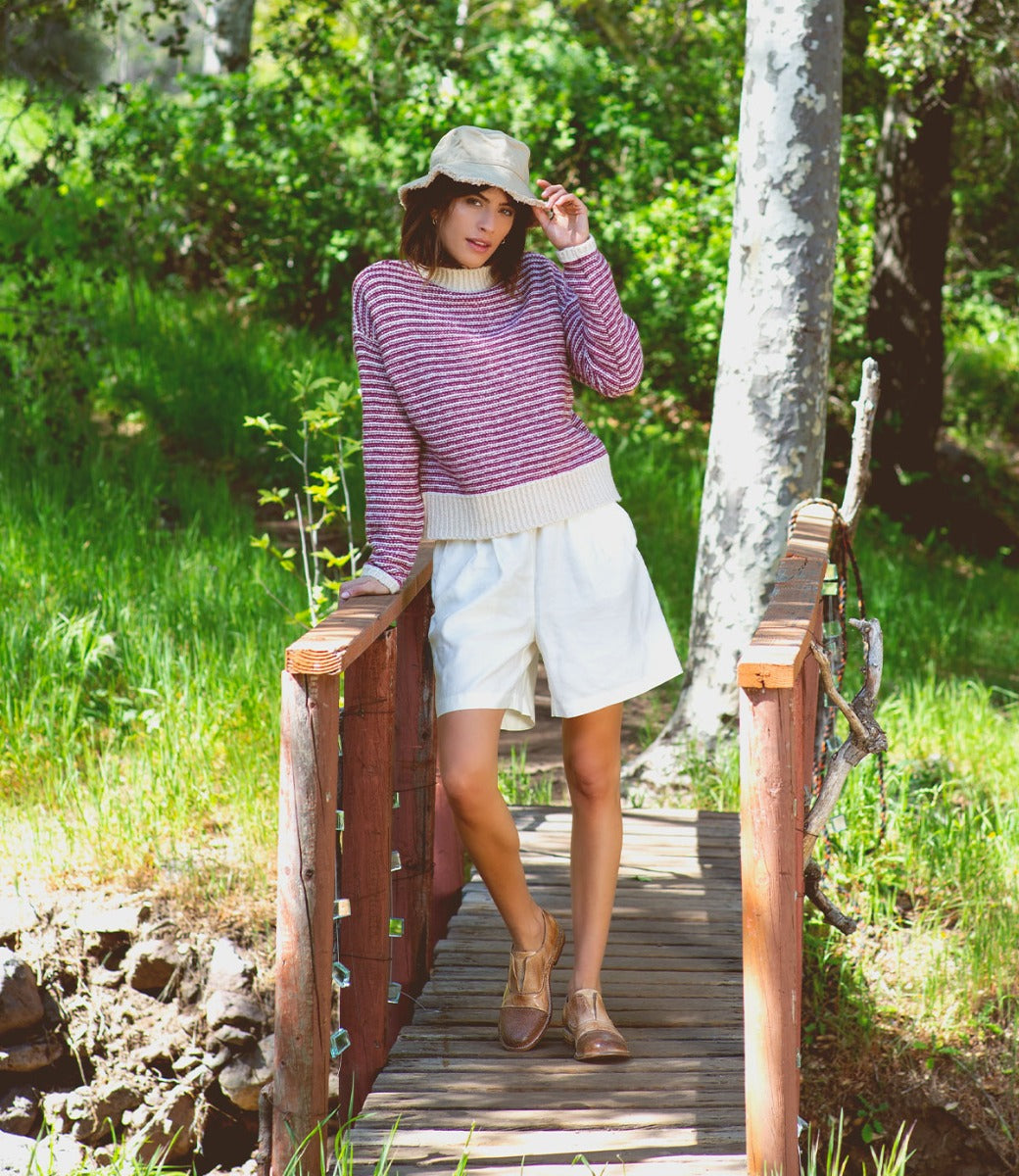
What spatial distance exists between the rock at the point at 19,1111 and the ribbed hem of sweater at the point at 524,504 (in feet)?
6.36

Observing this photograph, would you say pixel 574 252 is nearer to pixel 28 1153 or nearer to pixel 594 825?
pixel 594 825

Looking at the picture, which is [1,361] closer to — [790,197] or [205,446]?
[205,446]

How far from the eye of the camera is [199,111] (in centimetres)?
894

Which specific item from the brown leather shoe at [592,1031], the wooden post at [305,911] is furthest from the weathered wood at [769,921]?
the wooden post at [305,911]

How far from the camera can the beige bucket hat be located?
277 cm

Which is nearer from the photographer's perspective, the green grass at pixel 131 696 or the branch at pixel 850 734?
the branch at pixel 850 734

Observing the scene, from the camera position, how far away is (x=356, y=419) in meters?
8.04

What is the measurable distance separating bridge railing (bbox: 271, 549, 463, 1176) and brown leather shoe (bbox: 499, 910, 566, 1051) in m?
0.25

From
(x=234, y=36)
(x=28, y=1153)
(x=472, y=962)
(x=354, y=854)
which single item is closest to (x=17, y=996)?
(x=28, y=1153)

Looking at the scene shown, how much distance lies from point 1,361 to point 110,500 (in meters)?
1.08

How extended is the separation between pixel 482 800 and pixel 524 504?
607mm

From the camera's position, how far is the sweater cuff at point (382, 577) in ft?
9.47

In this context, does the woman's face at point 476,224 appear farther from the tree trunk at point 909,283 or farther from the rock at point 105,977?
the tree trunk at point 909,283

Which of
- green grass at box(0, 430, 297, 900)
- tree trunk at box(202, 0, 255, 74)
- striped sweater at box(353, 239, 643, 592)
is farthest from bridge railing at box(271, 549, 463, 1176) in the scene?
tree trunk at box(202, 0, 255, 74)
